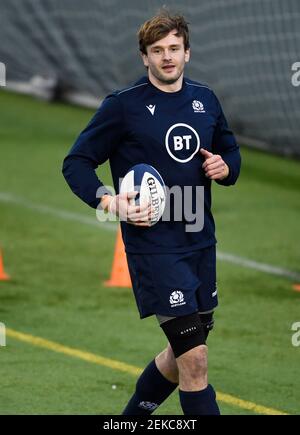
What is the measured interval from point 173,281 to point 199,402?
0.60 m

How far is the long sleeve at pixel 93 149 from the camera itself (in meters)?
6.39

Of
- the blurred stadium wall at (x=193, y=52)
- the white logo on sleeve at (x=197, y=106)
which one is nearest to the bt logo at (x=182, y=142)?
the white logo on sleeve at (x=197, y=106)

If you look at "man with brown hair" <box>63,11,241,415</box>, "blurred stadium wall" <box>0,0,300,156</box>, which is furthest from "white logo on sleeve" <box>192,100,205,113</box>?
"blurred stadium wall" <box>0,0,300,156</box>

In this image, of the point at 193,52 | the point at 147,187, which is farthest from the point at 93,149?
the point at 193,52

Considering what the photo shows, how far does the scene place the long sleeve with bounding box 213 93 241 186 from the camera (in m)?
6.69

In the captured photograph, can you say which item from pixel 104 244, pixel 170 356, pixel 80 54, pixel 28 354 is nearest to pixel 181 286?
pixel 170 356

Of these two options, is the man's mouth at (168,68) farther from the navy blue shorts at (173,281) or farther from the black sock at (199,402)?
the black sock at (199,402)

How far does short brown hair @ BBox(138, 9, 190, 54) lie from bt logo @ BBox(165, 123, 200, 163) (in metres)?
0.41

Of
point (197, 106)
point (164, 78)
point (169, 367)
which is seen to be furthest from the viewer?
point (169, 367)

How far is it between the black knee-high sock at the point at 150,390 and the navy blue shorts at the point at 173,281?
0.43 metres

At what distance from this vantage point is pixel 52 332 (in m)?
9.12

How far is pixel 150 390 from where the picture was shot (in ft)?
22.0

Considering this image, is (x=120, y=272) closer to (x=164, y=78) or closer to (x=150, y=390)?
(x=150, y=390)

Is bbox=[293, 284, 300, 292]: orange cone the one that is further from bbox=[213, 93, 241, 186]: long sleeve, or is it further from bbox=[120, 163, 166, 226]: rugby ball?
bbox=[120, 163, 166, 226]: rugby ball
